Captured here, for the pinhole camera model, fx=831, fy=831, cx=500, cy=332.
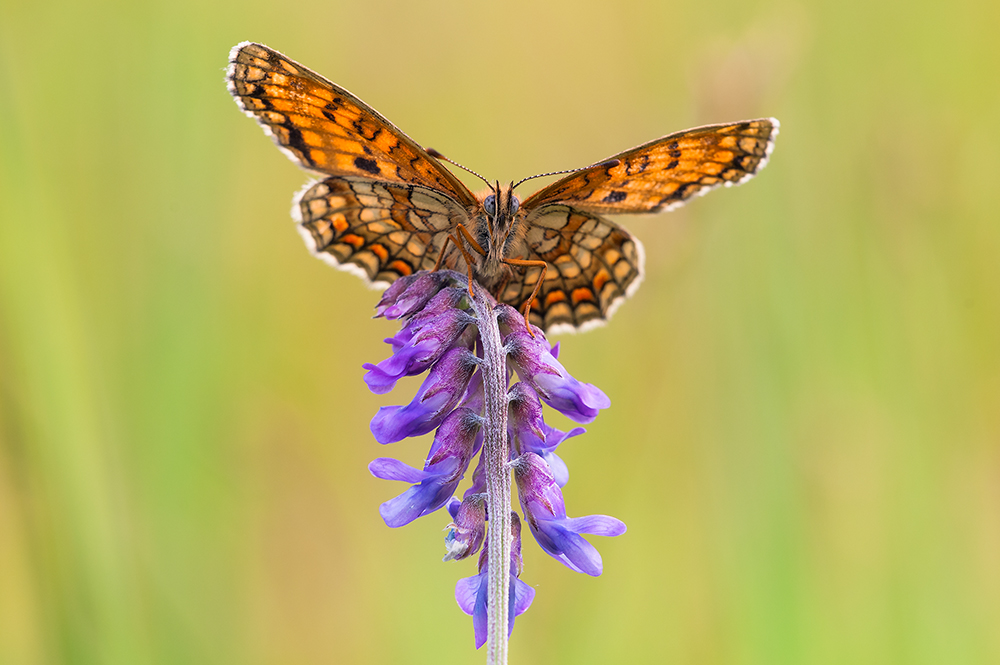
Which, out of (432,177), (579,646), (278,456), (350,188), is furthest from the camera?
(278,456)

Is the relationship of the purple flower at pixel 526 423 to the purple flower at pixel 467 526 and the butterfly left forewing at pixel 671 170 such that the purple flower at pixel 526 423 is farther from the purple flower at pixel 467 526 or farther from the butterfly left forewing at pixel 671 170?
the butterfly left forewing at pixel 671 170

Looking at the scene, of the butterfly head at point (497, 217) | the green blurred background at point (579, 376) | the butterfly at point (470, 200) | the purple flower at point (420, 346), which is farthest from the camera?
the green blurred background at point (579, 376)

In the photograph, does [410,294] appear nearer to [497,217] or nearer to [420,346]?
[420,346]

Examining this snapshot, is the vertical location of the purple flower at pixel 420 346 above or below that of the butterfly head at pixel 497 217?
below

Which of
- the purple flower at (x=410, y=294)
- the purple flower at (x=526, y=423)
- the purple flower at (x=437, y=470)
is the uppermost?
the purple flower at (x=410, y=294)

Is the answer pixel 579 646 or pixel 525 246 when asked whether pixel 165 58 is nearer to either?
pixel 525 246

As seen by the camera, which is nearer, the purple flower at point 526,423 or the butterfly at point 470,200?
the purple flower at point 526,423

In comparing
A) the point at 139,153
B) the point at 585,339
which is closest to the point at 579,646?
the point at 585,339

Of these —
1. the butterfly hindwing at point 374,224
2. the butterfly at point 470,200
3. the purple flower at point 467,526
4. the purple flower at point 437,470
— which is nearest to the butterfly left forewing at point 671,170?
the butterfly at point 470,200
